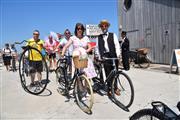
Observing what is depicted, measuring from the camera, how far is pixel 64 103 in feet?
22.4

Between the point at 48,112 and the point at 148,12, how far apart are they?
36.7ft

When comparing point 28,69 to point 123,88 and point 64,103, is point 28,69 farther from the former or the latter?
point 123,88

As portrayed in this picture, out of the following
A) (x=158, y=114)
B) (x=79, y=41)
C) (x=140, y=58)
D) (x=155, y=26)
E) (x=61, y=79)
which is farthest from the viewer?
(x=155, y=26)

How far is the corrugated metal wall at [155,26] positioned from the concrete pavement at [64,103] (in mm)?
5372

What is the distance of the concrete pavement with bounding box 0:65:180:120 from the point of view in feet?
19.3

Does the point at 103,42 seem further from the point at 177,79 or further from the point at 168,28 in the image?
the point at 168,28

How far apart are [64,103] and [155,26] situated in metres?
9.78

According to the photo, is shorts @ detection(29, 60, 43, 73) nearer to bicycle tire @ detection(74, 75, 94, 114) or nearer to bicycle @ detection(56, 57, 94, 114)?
bicycle @ detection(56, 57, 94, 114)

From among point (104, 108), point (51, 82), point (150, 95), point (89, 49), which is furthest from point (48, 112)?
point (51, 82)

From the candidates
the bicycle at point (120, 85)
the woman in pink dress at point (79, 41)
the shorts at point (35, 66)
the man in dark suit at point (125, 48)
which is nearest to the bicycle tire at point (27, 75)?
the shorts at point (35, 66)

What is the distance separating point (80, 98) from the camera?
648 centimetres

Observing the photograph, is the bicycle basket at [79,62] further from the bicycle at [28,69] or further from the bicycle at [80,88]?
the bicycle at [28,69]

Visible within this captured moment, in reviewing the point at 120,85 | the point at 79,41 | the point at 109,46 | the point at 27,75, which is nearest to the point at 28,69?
the point at 27,75

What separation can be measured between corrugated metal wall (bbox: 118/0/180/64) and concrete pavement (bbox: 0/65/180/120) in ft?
17.6
